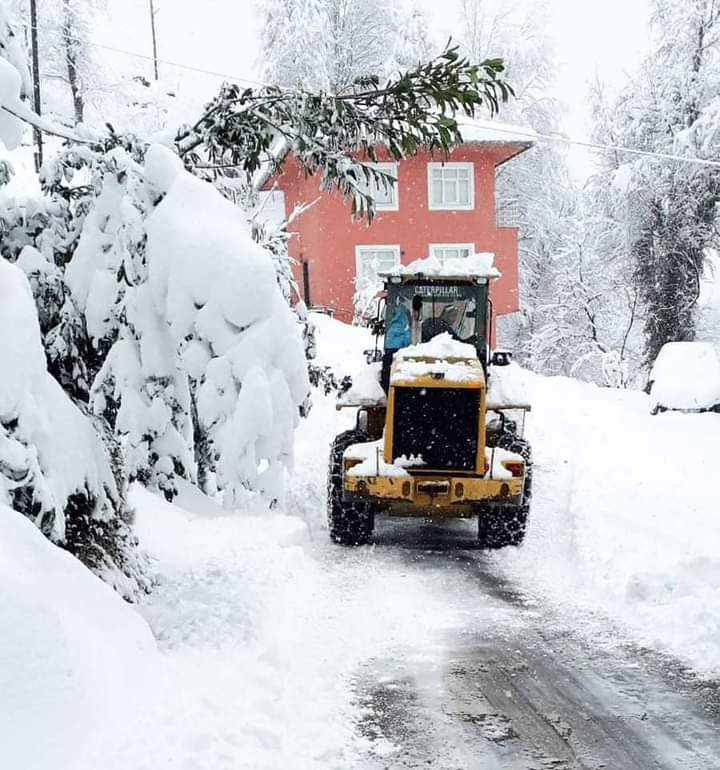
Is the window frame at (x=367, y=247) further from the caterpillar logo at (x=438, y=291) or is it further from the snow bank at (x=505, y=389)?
the snow bank at (x=505, y=389)

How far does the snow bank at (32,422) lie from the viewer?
5.16 meters

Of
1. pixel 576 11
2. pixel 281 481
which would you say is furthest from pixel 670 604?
pixel 576 11

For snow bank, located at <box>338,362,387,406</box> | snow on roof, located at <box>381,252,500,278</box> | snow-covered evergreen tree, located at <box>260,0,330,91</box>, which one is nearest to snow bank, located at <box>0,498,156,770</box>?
snow bank, located at <box>338,362,387,406</box>

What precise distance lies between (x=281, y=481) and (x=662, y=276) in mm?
25314

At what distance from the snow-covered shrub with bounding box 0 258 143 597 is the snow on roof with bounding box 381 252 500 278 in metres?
4.94

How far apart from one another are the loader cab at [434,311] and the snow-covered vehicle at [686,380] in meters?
9.45

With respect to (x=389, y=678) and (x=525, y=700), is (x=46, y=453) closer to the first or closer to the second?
(x=389, y=678)

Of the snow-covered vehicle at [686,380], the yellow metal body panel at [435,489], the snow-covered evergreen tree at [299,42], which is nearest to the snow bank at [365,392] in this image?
the yellow metal body panel at [435,489]

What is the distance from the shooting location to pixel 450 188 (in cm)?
3055

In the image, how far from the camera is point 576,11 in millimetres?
55562

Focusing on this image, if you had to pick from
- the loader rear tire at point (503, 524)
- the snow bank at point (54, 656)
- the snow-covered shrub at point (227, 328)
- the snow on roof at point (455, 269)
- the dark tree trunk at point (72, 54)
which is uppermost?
the dark tree trunk at point (72, 54)

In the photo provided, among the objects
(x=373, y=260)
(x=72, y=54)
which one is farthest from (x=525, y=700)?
(x=72, y=54)

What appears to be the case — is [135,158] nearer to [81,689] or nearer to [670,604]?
[81,689]

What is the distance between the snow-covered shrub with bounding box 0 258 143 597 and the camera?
518 centimetres
